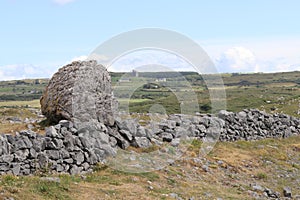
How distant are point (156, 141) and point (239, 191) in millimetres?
5101

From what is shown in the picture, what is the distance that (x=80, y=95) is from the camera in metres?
Answer: 19.2

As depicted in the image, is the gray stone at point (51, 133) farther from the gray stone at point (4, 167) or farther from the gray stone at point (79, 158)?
the gray stone at point (4, 167)

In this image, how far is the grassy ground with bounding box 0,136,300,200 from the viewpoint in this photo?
1296 cm

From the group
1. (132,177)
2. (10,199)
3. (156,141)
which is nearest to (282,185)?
(156,141)

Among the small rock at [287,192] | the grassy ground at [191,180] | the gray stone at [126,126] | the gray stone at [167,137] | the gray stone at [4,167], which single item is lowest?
the small rock at [287,192]

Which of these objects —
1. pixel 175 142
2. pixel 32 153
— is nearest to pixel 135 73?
pixel 175 142

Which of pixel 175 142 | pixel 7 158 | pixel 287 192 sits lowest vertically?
pixel 287 192

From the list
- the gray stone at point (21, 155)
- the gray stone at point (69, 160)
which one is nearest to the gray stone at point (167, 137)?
the gray stone at point (69, 160)

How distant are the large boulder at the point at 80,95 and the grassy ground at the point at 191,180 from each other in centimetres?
366

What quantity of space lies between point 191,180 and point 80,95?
640 centimetres

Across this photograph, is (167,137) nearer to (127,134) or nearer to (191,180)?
(127,134)

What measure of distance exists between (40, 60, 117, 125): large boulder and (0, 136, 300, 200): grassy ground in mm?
3660

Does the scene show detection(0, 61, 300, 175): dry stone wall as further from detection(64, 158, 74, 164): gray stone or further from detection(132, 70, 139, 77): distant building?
detection(132, 70, 139, 77): distant building

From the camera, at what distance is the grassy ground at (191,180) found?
12961mm
